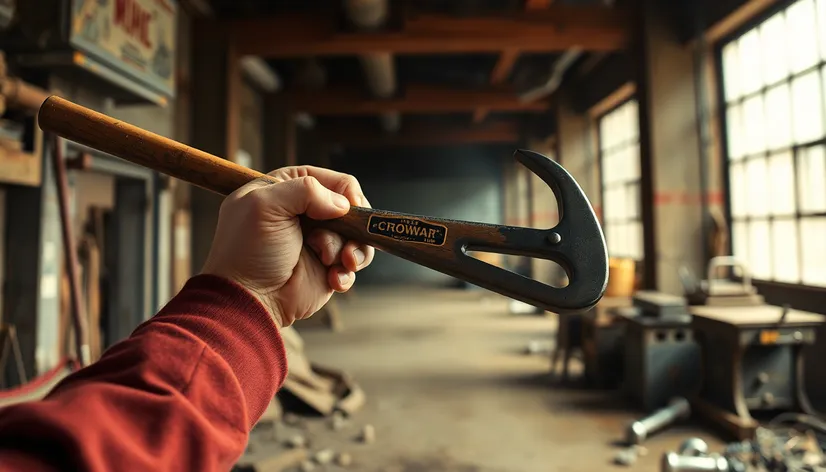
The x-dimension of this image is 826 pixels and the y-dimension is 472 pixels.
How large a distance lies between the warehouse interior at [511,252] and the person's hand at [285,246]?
240 mm

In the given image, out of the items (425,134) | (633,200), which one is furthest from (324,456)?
(425,134)

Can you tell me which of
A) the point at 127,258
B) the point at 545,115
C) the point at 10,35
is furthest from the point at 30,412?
the point at 545,115

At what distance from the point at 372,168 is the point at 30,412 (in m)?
12.5

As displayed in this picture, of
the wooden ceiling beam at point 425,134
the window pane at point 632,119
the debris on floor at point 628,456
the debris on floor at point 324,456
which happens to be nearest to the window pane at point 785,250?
the debris on floor at point 628,456

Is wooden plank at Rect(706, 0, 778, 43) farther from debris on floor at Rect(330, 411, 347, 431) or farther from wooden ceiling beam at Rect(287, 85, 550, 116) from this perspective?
debris on floor at Rect(330, 411, 347, 431)

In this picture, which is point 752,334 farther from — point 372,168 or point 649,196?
point 372,168

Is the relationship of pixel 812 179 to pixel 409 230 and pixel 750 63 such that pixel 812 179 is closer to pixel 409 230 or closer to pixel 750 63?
pixel 750 63

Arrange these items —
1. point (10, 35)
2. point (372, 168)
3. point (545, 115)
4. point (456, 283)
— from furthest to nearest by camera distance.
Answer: point (372, 168) → point (456, 283) → point (545, 115) → point (10, 35)

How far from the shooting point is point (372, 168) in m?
12.9

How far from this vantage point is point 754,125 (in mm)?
3881

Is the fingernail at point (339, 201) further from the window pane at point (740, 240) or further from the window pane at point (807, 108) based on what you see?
the window pane at point (740, 240)

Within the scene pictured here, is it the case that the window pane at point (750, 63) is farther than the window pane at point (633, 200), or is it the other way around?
the window pane at point (633, 200)

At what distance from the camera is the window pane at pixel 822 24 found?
3.11m

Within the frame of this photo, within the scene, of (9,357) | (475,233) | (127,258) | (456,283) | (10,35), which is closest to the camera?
(475,233)
